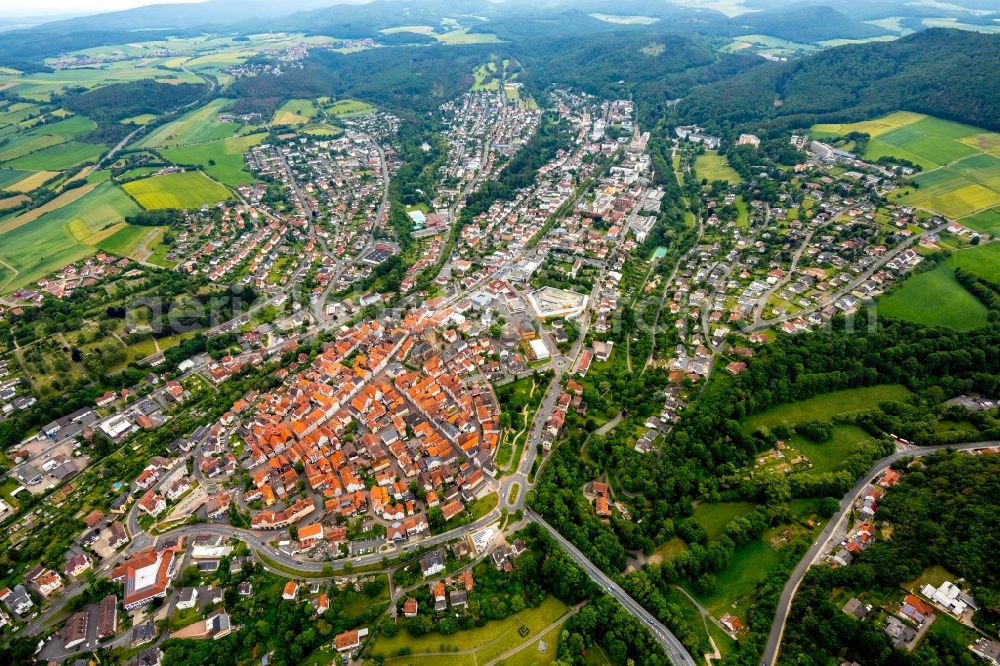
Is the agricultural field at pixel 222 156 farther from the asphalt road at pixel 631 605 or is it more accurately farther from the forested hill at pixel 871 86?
the forested hill at pixel 871 86

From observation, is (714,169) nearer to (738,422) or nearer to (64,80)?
(738,422)

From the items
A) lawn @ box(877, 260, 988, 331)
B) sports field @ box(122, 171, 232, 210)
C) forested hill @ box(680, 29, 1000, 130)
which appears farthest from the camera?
forested hill @ box(680, 29, 1000, 130)

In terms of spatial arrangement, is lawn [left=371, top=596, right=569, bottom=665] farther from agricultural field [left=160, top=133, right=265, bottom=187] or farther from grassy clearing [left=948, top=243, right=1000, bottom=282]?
agricultural field [left=160, top=133, right=265, bottom=187]

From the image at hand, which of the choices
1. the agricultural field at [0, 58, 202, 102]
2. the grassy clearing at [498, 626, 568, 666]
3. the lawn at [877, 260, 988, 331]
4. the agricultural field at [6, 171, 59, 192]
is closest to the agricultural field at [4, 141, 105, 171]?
the agricultural field at [6, 171, 59, 192]

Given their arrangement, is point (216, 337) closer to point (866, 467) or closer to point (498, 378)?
point (498, 378)

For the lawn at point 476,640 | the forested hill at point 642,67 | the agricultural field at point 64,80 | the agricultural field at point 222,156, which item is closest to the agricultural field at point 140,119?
the agricultural field at point 222,156

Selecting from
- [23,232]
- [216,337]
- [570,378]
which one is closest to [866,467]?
[570,378]

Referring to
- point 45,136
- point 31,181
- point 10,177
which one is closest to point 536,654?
point 31,181
